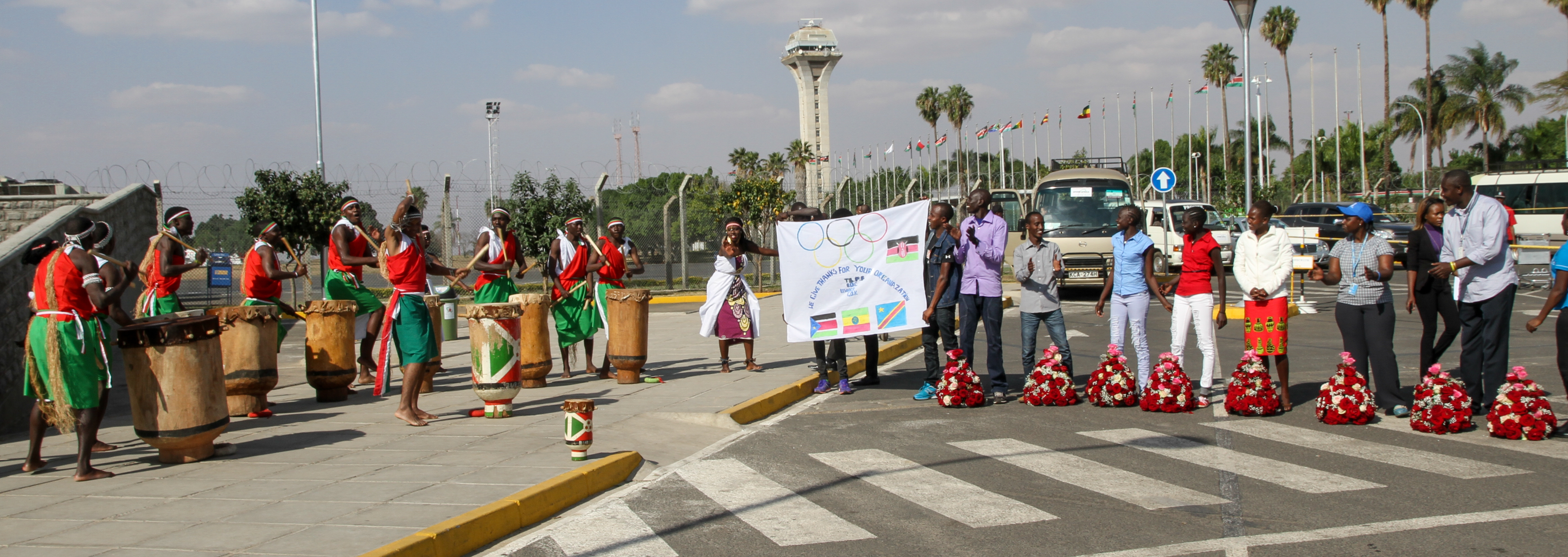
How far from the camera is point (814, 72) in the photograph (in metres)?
120

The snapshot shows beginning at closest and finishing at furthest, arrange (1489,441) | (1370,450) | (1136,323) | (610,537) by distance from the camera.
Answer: (610,537), (1370,450), (1489,441), (1136,323)

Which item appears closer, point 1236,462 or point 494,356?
point 1236,462

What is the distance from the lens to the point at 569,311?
11.0 meters

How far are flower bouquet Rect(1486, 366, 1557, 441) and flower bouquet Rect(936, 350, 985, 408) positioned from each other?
12.3 feet

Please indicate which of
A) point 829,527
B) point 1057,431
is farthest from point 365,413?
point 1057,431

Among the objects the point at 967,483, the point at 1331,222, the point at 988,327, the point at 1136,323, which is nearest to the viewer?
the point at 967,483

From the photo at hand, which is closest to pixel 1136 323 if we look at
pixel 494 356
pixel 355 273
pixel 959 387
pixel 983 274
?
pixel 983 274

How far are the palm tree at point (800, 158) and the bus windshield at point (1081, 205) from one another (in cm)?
5303

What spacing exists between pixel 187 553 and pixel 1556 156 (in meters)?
72.7

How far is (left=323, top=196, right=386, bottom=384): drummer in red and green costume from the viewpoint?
28.8 ft

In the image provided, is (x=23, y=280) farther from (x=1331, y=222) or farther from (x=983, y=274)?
(x=1331, y=222)

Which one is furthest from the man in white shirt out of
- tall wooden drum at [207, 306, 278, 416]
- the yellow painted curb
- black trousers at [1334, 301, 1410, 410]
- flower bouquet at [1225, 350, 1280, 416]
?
tall wooden drum at [207, 306, 278, 416]

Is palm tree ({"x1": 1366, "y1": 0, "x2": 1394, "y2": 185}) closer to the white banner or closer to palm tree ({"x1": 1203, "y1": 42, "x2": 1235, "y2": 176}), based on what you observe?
palm tree ({"x1": 1203, "y1": 42, "x2": 1235, "y2": 176})

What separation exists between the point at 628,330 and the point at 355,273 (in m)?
2.73
